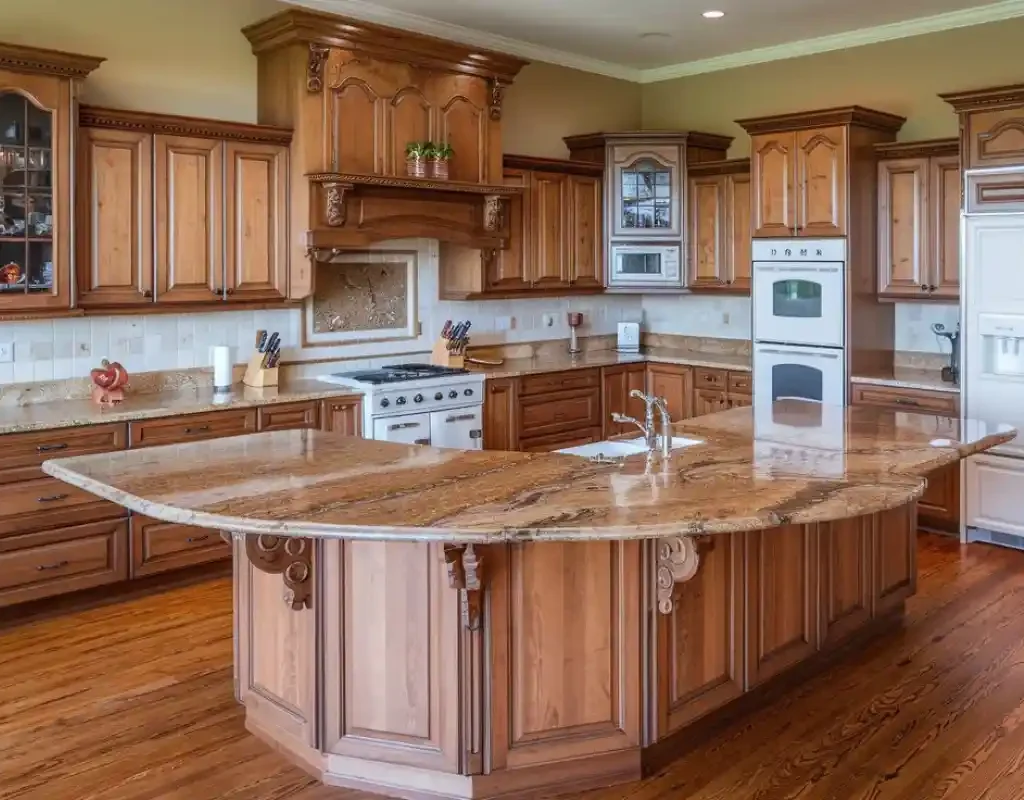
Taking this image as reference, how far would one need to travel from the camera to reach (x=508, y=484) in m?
2.98

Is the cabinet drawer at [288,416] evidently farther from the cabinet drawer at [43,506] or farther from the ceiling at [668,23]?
the ceiling at [668,23]

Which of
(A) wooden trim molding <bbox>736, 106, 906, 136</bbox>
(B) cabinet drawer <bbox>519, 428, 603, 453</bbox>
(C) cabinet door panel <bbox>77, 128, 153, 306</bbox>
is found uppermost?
(A) wooden trim molding <bbox>736, 106, 906, 136</bbox>

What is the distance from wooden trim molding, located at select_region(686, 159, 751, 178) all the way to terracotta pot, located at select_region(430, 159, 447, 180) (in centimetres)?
204

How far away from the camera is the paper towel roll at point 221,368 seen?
17.8 feet

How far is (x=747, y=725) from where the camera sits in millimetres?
3459

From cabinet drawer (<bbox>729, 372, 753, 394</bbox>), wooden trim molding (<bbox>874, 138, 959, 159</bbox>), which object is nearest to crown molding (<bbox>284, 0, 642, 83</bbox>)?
wooden trim molding (<bbox>874, 138, 959, 159</bbox>)

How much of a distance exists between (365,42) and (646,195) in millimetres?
2470

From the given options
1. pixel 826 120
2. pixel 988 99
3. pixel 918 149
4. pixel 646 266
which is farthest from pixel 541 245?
pixel 988 99

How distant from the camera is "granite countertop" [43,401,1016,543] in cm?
254

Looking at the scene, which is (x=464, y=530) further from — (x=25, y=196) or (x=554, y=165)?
(x=554, y=165)

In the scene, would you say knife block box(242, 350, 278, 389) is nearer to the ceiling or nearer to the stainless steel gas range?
the stainless steel gas range

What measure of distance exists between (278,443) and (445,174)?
2.82 metres

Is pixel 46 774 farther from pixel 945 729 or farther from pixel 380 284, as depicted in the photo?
pixel 380 284

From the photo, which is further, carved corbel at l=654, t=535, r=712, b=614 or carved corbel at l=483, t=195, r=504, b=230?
carved corbel at l=483, t=195, r=504, b=230
